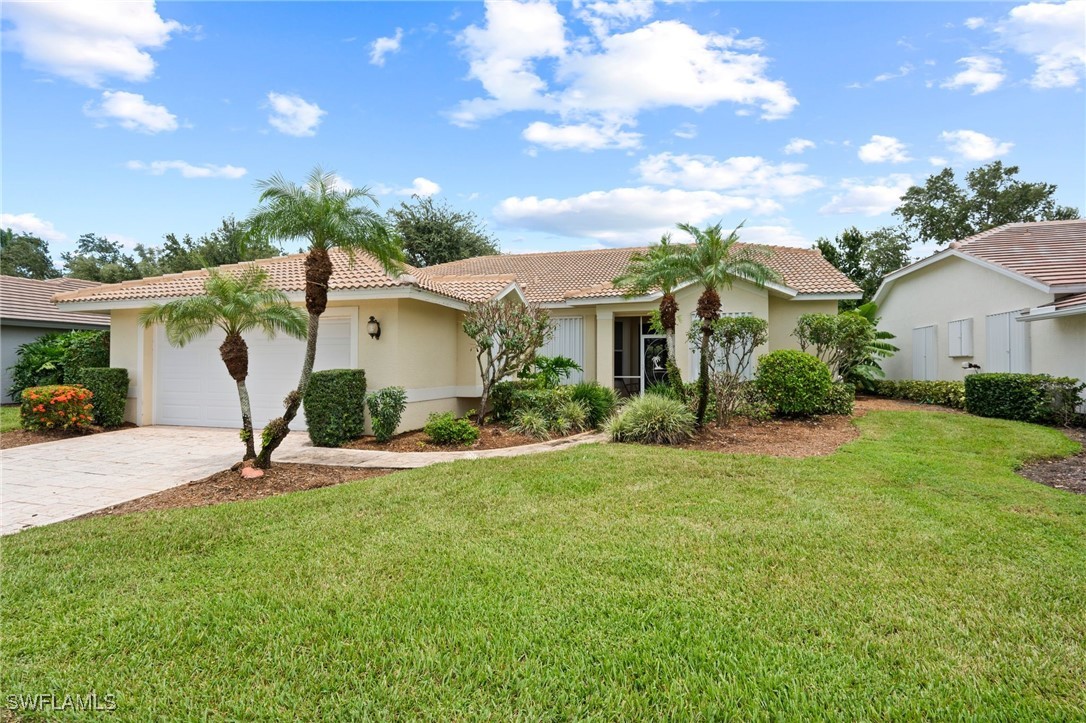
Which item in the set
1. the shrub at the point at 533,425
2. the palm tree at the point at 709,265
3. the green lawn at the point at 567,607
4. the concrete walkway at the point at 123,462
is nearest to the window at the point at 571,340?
the shrub at the point at 533,425

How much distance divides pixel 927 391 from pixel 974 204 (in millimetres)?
27640

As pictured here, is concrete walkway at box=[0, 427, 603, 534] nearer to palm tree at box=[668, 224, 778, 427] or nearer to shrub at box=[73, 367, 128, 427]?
shrub at box=[73, 367, 128, 427]

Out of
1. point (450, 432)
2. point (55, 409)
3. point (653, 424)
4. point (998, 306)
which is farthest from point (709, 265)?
point (55, 409)

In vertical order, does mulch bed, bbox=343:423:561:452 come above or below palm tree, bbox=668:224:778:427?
below

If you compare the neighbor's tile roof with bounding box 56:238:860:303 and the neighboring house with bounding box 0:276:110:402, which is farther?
the neighboring house with bounding box 0:276:110:402

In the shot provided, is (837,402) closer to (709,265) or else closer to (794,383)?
(794,383)

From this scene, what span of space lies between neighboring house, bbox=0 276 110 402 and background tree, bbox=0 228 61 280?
113 feet

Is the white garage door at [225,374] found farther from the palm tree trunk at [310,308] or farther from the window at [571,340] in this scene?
the window at [571,340]

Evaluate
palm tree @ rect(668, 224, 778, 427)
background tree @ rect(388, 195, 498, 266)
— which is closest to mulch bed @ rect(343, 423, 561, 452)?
palm tree @ rect(668, 224, 778, 427)

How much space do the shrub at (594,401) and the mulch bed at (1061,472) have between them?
7663mm

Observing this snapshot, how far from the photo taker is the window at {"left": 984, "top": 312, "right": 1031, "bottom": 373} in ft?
46.1

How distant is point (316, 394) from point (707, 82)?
1070 cm

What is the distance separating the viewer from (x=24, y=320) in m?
18.8

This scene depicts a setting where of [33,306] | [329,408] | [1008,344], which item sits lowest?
[329,408]
